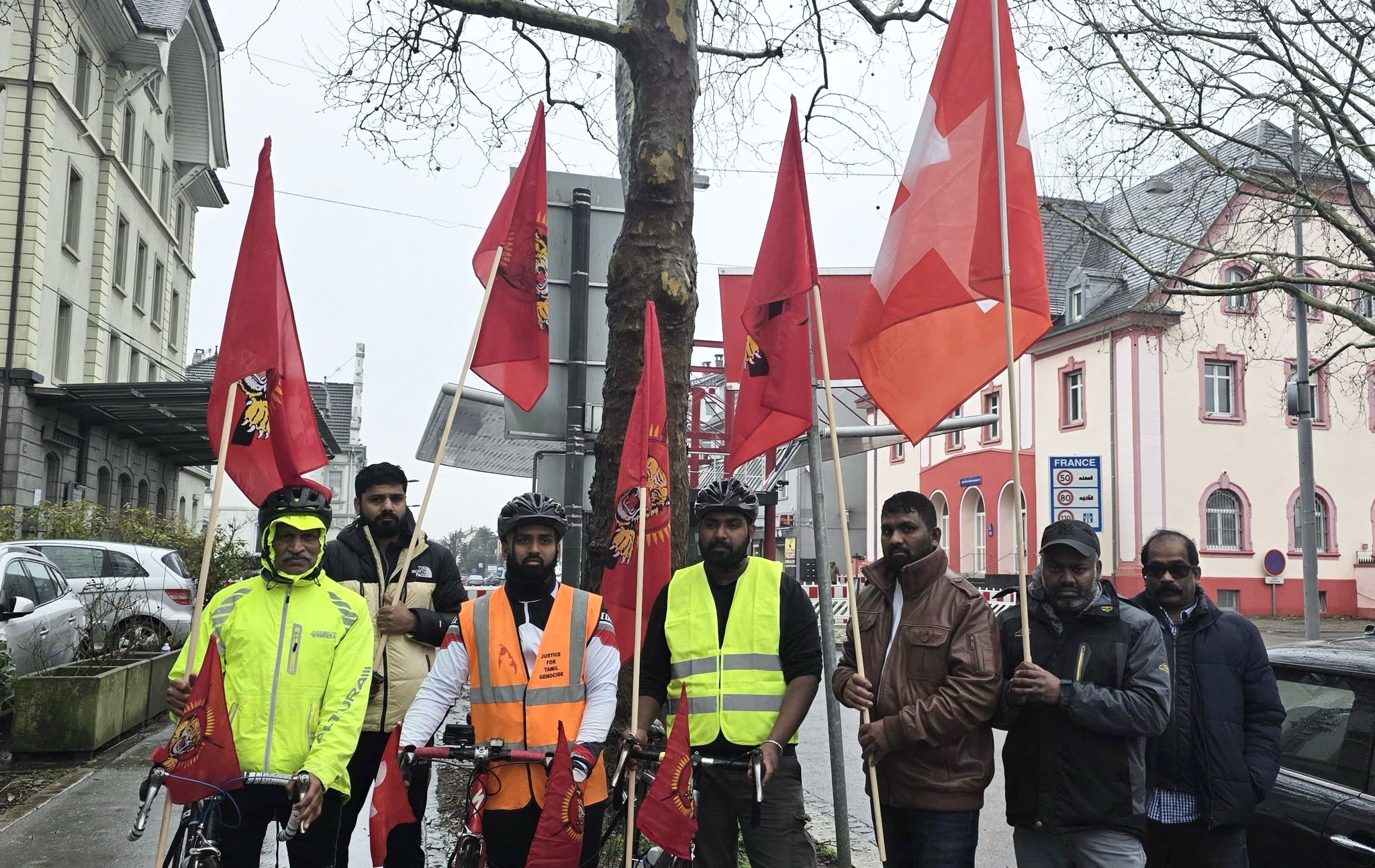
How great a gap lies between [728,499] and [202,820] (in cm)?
207

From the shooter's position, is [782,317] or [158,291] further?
[158,291]

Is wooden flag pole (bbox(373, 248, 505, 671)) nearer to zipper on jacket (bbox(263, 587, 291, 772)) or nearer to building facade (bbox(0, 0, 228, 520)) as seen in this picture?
zipper on jacket (bbox(263, 587, 291, 772))

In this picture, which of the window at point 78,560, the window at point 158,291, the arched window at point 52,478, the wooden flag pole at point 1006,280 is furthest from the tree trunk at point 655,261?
the window at point 158,291

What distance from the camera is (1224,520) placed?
34781mm

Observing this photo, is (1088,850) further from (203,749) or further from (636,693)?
(203,749)

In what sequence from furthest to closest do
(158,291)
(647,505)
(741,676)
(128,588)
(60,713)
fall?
(158,291)
(128,588)
(60,713)
(647,505)
(741,676)

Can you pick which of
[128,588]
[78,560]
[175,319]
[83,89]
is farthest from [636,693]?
[175,319]

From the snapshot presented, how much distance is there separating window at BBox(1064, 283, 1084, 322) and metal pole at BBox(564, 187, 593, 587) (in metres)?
31.5

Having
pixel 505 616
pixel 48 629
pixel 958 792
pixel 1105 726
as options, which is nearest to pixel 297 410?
pixel 505 616

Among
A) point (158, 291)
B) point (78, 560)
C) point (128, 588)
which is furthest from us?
point (158, 291)

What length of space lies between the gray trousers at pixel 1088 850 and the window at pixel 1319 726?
918mm

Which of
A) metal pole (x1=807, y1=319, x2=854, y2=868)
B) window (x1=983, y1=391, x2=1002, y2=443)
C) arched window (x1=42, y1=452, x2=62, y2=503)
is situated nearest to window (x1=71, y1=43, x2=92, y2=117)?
arched window (x1=42, y1=452, x2=62, y2=503)

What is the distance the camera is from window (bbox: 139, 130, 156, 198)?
30734 millimetres

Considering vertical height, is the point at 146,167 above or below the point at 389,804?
above
